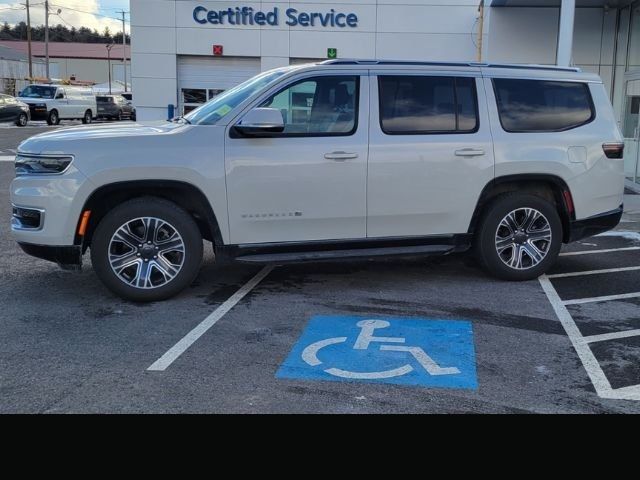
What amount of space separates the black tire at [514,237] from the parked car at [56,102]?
33.1 metres

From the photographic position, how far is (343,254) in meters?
6.16

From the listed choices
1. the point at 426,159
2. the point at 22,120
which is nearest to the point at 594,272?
the point at 426,159

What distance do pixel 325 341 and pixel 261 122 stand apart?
190 cm

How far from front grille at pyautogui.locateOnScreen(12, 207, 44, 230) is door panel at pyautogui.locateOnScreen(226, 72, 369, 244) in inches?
61.4

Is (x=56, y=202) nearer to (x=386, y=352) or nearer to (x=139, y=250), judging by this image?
(x=139, y=250)

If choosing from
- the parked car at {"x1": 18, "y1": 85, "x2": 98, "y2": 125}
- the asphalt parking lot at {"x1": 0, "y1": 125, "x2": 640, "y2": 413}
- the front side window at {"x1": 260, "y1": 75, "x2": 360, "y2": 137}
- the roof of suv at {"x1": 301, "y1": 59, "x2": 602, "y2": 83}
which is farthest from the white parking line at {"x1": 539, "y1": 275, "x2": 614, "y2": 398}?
the parked car at {"x1": 18, "y1": 85, "x2": 98, "y2": 125}

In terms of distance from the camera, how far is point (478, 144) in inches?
252

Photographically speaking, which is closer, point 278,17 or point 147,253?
point 147,253

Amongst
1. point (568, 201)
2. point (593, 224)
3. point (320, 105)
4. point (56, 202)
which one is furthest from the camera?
point (593, 224)

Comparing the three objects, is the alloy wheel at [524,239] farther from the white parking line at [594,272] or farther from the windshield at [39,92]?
the windshield at [39,92]

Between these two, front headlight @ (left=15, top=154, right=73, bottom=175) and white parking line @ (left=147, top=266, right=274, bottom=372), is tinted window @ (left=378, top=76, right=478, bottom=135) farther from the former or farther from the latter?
front headlight @ (left=15, top=154, right=73, bottom=175)

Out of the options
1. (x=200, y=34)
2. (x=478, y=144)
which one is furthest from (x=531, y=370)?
(x=200, y=34)
